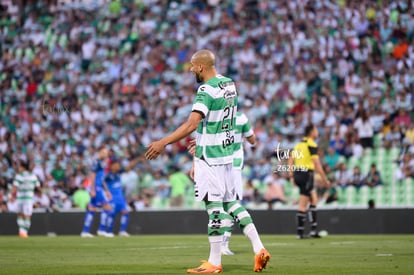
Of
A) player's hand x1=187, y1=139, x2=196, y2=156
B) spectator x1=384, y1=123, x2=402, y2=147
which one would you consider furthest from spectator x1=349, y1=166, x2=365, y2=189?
player's hand x1=187, y1=139, x2=196, y2=156

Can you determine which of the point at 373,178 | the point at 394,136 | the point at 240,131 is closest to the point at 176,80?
the point at 394,136

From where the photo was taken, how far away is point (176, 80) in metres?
37.1

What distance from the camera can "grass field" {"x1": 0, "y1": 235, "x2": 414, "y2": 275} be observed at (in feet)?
43.7

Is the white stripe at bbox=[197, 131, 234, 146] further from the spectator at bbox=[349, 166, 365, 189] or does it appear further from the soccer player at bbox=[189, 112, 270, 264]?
the spectator at bbox=[349, 166, 365, 189]

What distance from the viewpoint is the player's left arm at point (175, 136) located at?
11953mm

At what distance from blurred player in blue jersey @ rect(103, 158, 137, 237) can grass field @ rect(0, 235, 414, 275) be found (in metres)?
5.95

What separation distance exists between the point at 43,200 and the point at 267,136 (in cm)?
763

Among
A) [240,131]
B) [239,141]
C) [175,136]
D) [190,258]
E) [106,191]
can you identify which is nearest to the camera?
[175,136]

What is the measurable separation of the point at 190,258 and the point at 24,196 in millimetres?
14054

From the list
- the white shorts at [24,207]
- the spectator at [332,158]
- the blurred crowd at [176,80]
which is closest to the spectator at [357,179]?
the spectator at [332,158]

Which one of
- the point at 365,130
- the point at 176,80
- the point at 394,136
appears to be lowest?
the point at 394,136

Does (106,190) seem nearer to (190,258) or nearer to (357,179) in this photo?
(357,179)

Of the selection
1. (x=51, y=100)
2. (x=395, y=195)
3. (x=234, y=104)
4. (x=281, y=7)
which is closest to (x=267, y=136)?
(x=395, y=195)

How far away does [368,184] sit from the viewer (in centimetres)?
2758
